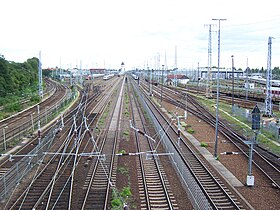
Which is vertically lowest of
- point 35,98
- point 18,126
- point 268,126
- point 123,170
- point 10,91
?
point 123,170

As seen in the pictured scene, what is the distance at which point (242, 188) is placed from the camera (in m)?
15.0

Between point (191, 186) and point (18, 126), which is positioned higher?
point (18, 126)

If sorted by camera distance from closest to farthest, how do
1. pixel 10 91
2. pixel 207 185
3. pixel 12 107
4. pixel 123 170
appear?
pixel 207 185 < pixel 123 170 < pixel 12 107 < pixel 10 91

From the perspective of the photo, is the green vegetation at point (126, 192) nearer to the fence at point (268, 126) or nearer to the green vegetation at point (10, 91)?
Answer: the fence at point (268, 126)

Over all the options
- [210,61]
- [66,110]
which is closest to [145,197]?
[66,110]

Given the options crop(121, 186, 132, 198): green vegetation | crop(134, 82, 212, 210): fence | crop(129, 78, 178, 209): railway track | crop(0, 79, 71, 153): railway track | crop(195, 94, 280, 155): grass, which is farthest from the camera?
crop(0, 79, 71, 153): railway track

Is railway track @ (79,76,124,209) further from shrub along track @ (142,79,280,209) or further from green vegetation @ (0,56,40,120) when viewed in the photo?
green vegetation @ (0,56,40,120)

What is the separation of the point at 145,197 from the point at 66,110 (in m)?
29.6

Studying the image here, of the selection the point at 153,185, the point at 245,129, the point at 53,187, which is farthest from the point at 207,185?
the point at 245,129

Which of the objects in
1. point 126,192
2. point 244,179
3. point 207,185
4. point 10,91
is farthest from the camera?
point 10,91

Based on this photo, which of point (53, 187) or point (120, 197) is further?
point (53, 187)

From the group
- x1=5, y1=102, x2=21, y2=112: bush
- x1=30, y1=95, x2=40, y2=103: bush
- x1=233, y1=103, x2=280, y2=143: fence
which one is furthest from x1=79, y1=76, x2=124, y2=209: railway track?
x1=30, y1=95, x2=40, y2=103: bush

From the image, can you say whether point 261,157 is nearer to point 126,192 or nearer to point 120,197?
point 126,192

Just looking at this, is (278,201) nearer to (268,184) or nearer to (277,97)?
(268,184)
